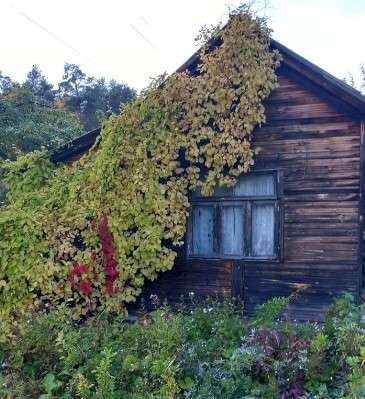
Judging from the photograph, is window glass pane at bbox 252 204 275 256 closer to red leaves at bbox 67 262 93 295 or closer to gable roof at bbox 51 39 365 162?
gable roof at bbox 51 39 365 162

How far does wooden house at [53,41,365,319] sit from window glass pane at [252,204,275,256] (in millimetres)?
16

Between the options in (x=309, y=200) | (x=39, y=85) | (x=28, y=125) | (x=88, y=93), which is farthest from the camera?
(x=39, y=85)

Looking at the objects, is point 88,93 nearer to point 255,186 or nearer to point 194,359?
point 255,186

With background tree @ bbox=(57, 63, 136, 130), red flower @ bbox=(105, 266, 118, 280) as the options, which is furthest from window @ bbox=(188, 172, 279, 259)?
background tree @ bbox=(57, 63, 136, 130)

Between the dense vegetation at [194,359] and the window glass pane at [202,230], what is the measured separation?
285 centimetres

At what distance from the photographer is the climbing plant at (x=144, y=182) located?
7535 mm

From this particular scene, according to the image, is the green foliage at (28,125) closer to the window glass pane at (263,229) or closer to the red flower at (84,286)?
the red flower at (84,286)

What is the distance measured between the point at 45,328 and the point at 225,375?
2.16 m

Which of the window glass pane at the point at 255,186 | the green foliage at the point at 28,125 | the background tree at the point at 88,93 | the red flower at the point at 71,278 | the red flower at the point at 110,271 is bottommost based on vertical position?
the red flower at the point at 71,278

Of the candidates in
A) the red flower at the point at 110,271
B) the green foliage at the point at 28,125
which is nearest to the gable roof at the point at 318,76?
the red flower at the point at 110,271

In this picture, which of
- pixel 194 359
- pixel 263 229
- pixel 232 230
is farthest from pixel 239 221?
pixel 194 359

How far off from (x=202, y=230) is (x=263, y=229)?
3.47ft

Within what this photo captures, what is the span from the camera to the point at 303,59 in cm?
756

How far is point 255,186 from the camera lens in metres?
8.03
